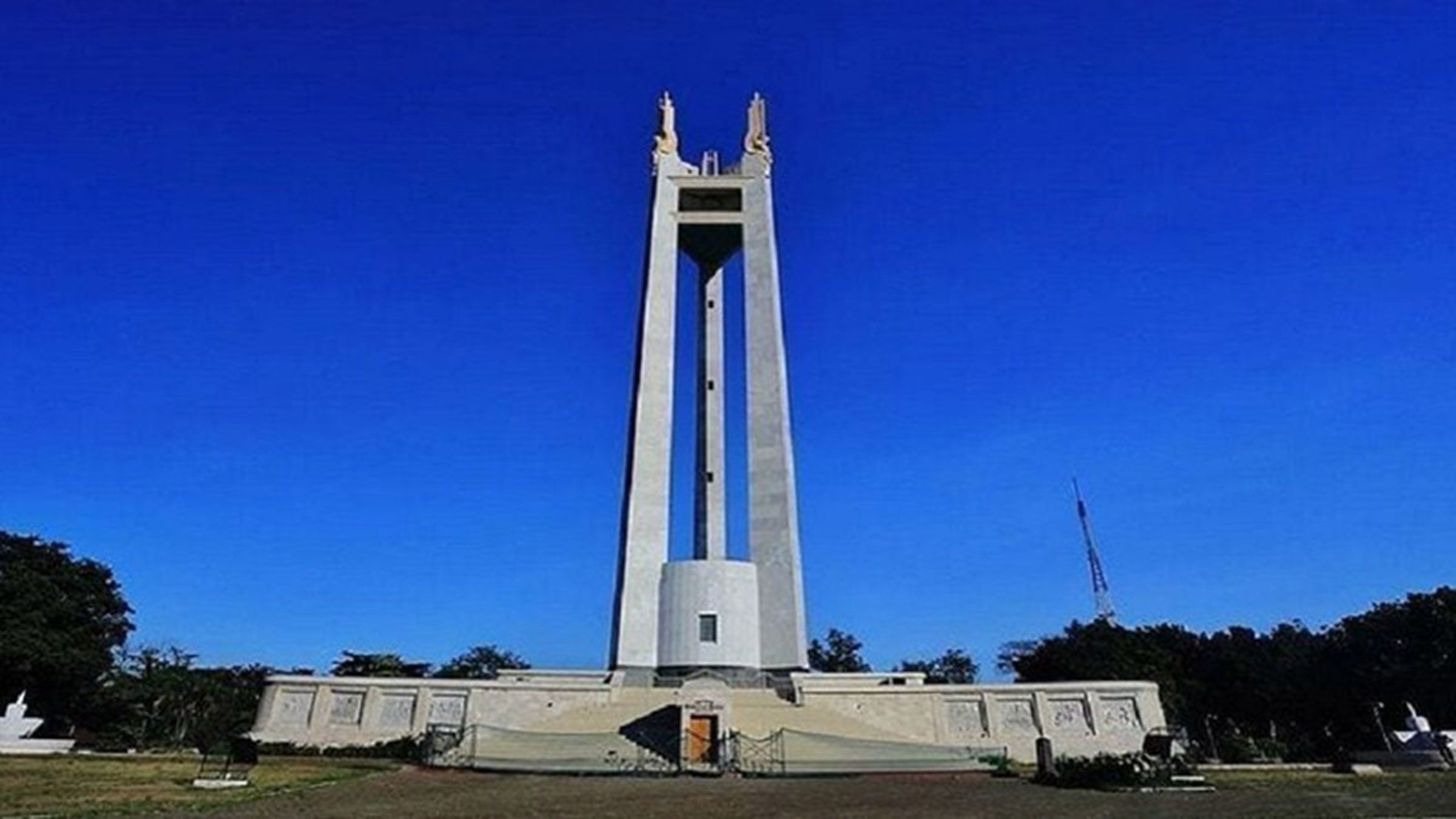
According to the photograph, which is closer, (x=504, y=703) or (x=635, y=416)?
(x=504, y=703)

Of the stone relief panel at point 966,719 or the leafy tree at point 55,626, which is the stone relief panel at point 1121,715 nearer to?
the stone relief panel at point 966,719

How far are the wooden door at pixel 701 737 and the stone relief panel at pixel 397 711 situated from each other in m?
9.02

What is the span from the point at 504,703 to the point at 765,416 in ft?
39.1

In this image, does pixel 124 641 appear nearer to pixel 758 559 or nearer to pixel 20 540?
pixel 20 540

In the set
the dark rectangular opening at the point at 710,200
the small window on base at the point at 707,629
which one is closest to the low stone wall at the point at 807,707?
the small window on base at the point at 707,629

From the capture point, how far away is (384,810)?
1012 centimetres

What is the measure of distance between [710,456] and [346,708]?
1451 cm

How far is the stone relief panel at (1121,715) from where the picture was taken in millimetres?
24188

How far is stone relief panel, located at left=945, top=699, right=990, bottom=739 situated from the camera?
2395cm

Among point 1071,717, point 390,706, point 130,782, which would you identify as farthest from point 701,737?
point 1071,717

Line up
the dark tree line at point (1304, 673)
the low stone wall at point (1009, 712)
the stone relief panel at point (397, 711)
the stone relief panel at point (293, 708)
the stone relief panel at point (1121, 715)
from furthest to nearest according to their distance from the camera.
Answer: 1. the dark tree line at point (1304, 673)
2. the stone relief panel at point (1121, 715)
3. the low stone wall at point (1009, 712)
4. the stone relief panel at point (397, 711)
5. the stone relief panel at point (293, 708)

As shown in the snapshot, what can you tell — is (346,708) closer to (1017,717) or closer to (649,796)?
(649,796)

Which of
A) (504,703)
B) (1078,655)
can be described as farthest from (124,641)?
(1078,655)

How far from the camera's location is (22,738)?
22453 millimetres
